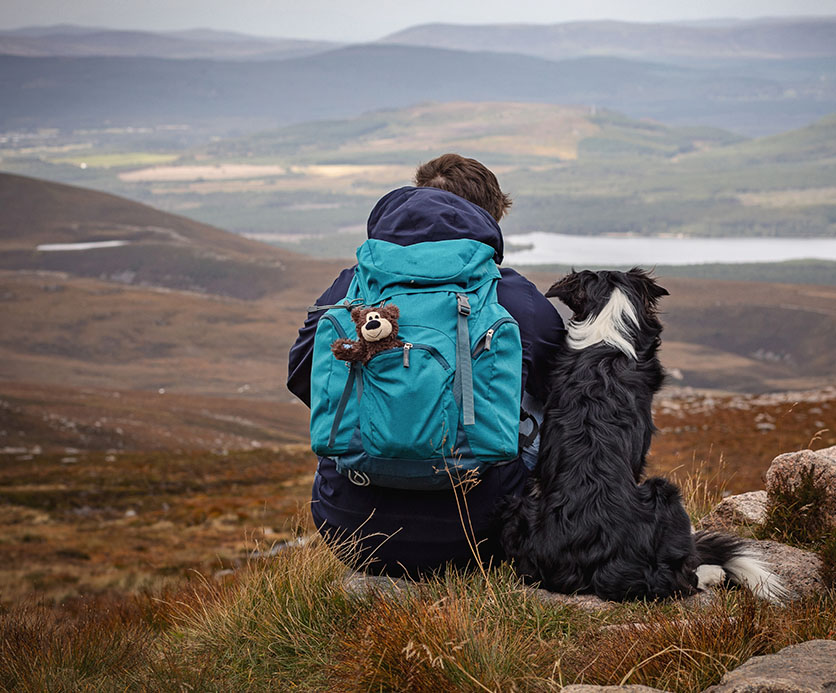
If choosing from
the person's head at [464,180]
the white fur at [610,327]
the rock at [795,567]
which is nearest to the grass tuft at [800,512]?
the rock at [795,567]

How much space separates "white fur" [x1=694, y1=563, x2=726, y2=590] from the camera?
3.73m

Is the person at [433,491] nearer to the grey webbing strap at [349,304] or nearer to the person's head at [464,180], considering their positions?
the person's head at [464,180]

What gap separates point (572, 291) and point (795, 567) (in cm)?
166

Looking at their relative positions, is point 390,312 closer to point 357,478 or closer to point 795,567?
point 357,478

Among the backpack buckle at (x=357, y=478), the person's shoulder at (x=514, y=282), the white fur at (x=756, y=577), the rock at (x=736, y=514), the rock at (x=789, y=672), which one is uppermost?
the person's shoulder at (x=514, y=282)

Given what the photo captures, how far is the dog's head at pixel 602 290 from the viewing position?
3.82 metres

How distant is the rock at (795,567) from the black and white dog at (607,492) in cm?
15

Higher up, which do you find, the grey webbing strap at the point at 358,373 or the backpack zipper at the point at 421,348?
the backpack zipper at the point at 421,348

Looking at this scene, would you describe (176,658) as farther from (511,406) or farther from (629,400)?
(629,400)

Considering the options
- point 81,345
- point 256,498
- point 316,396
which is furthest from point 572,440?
point 81,345

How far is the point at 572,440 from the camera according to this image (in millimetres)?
3504

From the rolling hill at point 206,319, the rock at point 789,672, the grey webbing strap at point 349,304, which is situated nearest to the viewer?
the rock at point 789,672

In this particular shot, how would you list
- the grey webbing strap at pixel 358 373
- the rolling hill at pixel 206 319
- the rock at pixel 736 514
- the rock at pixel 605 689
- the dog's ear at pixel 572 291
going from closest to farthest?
the rock at pixel 605 689, the grey webbing strap at pixel 358 373, the dog's ear at pixel 572 291, the rock at pixel 736 514, the rolling hill at pixel 206 319

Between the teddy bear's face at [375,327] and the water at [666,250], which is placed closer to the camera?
the teddy bear's face at [375,327]
